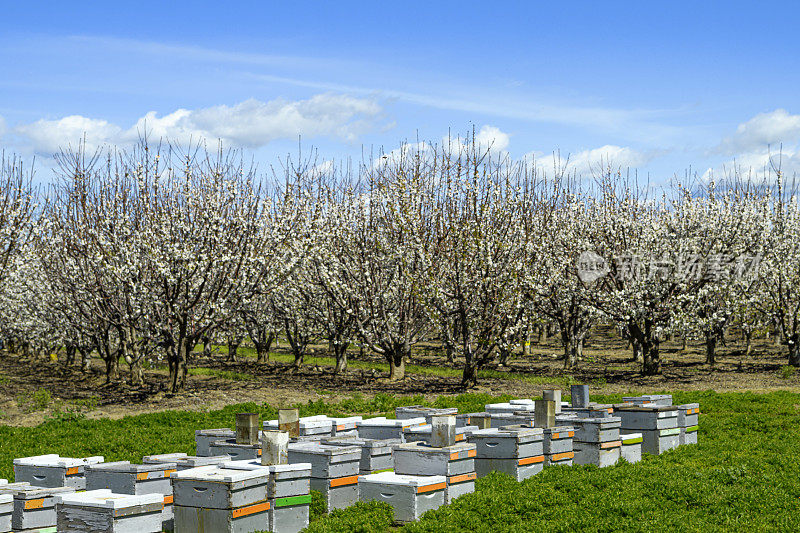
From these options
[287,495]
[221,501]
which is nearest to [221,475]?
[221,501]

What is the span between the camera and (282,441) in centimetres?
1252

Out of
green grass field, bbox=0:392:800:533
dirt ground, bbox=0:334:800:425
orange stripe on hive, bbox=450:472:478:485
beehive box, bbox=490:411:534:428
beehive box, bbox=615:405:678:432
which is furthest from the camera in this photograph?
dirt ground, bbox=0:334:800:425

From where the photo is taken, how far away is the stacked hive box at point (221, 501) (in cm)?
1062

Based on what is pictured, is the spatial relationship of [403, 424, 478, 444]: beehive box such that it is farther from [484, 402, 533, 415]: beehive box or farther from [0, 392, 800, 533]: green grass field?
[484, 402, 533, 415]: beehive box

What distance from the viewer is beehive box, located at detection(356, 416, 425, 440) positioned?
664 inches

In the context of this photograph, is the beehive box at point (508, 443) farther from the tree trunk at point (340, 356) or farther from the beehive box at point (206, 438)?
the tree trunk at point (340, 356)

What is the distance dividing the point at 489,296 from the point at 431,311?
2310mm

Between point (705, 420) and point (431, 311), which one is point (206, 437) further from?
point (431, 311)

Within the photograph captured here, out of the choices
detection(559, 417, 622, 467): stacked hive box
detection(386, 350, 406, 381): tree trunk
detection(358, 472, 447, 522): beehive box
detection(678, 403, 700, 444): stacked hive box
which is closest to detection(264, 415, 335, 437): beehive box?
detection(358, 472, 447, 522): beehive box

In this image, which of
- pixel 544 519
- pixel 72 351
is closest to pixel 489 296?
pixel 544 519

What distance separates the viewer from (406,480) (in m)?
12.4

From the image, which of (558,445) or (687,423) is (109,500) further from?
(687,423)

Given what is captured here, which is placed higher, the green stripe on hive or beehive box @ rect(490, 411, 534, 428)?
beehive box @ rect(490, 411, 534, 428)

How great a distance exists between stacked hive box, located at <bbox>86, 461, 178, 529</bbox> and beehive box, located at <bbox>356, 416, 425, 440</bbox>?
5.37 meters
